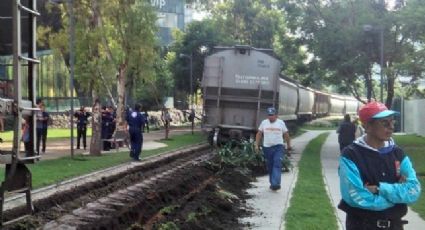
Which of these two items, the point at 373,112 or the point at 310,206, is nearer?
the point at 373,112

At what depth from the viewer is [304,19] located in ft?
101

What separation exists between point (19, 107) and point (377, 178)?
10.9 feet

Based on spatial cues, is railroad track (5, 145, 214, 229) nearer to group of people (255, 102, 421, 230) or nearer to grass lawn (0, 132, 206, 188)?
grass lawn (0, 132, 206, 188)

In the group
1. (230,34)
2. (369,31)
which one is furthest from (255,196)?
(230,34)

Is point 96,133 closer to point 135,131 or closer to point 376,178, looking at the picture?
point 135,131

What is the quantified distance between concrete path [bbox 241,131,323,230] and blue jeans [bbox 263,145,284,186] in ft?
0.88

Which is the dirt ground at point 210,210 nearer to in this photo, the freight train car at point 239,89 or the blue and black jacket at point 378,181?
the blue and black jacket at point 378,181

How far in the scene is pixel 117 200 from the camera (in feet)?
39.9

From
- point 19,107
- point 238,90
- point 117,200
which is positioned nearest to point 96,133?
point 238,90

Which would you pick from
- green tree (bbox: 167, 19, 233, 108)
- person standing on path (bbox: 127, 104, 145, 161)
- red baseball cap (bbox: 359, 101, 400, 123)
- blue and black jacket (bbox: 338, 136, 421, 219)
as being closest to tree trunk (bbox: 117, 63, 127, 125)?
person standing on path (bbox: 127, 104, 145, 161)

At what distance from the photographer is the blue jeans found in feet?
45.1

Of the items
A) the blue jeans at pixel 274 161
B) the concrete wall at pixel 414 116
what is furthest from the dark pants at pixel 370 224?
the concrete wall at pixel 414 116

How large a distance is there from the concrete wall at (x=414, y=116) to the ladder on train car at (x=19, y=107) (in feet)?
121

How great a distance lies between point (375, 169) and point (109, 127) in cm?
2213
